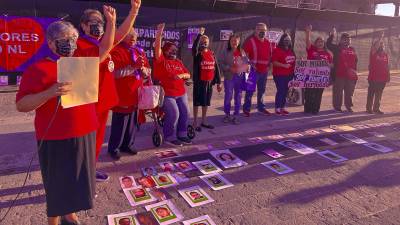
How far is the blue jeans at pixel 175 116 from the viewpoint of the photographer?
19.1ft

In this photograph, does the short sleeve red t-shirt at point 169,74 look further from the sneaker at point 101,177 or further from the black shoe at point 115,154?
the sneaker at point 101,177

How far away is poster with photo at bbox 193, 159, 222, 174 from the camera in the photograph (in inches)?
197

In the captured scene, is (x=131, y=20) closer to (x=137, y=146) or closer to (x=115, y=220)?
(x=115, y=220)

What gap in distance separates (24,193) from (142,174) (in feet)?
5.07

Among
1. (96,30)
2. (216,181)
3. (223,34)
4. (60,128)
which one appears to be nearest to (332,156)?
(216,181)

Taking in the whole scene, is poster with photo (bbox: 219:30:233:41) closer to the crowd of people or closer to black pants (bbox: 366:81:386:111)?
the crowd of people

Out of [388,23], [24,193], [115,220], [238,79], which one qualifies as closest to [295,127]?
[238,79]

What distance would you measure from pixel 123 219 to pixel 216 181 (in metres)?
1.54

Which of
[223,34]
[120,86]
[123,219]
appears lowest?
[123,219]

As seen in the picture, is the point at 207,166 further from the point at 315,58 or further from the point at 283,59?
the point at 315,58

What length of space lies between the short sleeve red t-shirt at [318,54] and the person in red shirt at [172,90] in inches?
179

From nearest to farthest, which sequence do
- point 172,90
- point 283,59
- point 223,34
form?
point 172,90, point 283,59, point 223,34

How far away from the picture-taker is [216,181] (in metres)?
4.64

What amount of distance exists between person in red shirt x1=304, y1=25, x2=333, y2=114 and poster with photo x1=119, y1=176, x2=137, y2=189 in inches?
244
